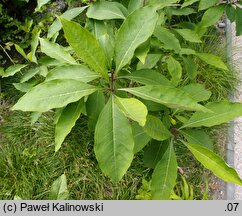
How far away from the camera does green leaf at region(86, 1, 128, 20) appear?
143 cm

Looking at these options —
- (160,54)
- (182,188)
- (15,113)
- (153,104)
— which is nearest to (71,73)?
(153,104)

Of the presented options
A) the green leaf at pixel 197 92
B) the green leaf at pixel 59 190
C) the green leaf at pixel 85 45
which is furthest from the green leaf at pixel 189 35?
the green leaf at pixel 59 190

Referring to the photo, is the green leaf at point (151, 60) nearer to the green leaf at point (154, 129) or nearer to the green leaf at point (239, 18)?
the green leaf at point (154, 129)

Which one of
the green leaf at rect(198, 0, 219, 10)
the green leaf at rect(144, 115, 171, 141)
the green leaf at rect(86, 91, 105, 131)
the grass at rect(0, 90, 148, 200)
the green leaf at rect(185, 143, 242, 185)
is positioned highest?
the green leaf at rect(198, 0, 219, 10)

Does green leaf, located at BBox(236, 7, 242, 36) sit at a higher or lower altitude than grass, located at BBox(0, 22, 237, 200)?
higher

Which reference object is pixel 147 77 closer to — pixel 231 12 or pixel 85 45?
pixel 85 45

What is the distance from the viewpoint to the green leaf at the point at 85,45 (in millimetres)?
1090

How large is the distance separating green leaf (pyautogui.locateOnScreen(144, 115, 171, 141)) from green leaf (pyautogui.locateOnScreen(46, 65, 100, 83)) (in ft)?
0.89

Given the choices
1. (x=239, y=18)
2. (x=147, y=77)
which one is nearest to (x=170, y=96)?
(x=147, y=77)

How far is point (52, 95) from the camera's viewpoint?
1123 mm

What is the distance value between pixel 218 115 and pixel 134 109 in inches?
21.4

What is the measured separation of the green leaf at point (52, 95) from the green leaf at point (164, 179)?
479 millimetres

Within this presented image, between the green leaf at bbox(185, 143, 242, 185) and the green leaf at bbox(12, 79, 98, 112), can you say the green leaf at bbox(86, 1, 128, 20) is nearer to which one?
the green leaf at bbox(12, 79, 98, 112)

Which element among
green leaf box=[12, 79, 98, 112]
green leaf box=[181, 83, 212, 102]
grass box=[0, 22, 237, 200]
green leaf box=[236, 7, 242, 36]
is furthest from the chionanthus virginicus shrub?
grass box=[0, 22, 237, 200]
